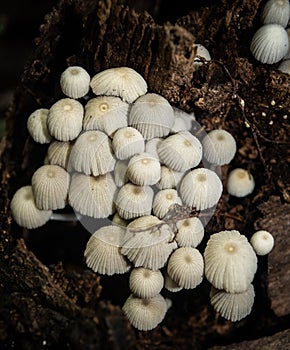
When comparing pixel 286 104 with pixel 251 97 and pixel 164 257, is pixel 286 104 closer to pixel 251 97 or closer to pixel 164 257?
pixel 251 97

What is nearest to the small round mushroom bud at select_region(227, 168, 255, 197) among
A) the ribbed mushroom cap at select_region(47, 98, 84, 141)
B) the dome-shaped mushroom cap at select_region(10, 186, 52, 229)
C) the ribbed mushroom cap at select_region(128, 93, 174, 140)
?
the ribbed mushroom cap at select_region(128, 93, 174, 140)

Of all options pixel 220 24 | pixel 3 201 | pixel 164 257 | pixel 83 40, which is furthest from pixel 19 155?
pixel 220 24

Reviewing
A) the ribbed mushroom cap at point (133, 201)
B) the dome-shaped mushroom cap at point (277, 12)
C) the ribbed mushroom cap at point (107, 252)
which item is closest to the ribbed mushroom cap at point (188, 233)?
the ribbed mushroom cap at point (133, 201)

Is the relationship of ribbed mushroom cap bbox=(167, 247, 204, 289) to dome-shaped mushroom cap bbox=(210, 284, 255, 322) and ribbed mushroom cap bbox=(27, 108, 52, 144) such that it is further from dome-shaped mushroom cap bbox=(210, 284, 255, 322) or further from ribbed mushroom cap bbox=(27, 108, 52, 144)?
ribbed mushroom cap bbox=(27, 108, 52, 144)

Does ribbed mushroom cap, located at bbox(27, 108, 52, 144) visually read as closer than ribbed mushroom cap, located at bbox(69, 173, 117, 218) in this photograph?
No

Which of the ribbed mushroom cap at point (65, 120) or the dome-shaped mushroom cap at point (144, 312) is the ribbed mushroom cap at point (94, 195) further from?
the dome-shaped mushroom cap at point (144, 312)

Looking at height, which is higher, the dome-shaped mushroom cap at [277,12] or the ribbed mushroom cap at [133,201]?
the dome-shaped mushroom cap at [277,12]

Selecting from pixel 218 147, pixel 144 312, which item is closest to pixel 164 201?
pixel 218 147
